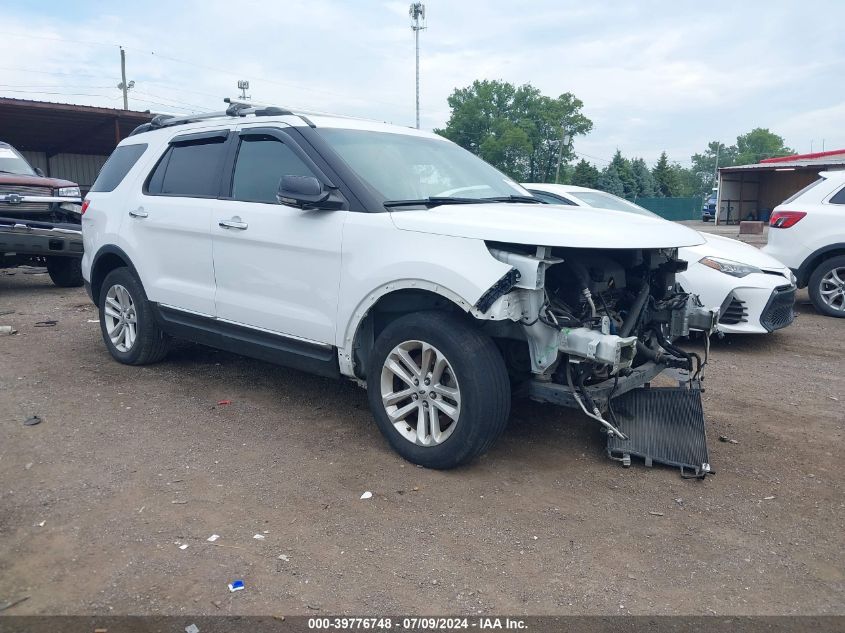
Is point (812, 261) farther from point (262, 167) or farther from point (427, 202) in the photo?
point (262, 167)

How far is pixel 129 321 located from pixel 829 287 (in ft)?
26.8

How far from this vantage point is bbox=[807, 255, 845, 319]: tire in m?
8.81

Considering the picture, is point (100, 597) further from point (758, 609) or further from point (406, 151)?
point (406, 151)

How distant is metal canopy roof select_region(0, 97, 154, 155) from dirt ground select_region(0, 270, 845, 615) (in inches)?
633

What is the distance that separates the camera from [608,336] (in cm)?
363

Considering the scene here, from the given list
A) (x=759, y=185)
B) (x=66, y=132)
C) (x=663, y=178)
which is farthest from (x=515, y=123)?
(x=66, y=132)

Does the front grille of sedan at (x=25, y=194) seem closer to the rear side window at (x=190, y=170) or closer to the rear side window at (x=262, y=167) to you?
the rear side window at (x=190, y=170)

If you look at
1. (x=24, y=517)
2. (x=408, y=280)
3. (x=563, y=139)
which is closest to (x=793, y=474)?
(x=408, y=280)

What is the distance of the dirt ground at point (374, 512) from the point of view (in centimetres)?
285

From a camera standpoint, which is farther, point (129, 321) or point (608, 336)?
point (129, 321)

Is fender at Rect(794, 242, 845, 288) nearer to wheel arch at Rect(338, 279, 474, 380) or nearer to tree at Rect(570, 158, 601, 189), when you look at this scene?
wheel arch at Rect(338, 279, 474, 380)

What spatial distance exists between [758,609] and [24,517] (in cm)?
330

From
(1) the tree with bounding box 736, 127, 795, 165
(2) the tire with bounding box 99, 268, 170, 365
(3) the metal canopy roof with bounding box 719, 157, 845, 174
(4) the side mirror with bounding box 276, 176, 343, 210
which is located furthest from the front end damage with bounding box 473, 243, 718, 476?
(1) the tree with bounding box 736, 127, 795, 165

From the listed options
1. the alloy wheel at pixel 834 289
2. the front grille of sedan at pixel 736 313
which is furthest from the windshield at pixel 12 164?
the alloy wheel at pixel 834 289
